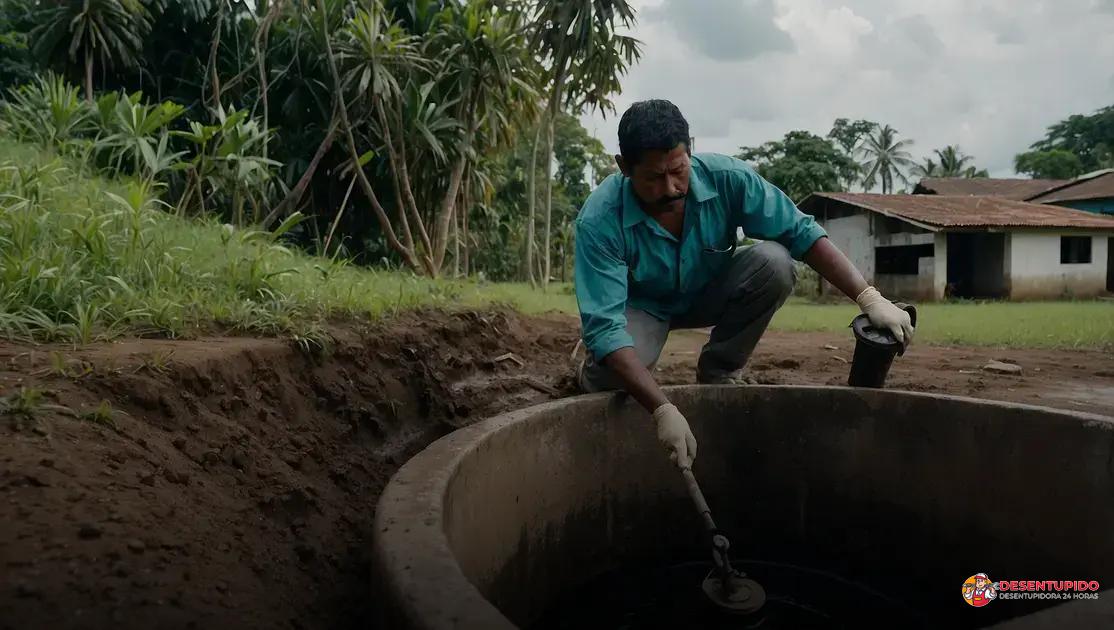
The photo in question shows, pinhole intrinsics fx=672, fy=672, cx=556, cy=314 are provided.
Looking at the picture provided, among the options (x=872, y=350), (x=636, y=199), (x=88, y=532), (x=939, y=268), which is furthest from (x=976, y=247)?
(x=88, y=532)

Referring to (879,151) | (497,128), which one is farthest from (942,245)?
(879,151)

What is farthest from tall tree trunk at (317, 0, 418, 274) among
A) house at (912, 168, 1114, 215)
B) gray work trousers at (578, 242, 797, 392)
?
house at (912, 168, 1114, 215)

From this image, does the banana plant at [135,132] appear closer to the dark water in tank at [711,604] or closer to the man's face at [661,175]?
the man's face at [661,175]

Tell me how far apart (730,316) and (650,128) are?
2.96ft

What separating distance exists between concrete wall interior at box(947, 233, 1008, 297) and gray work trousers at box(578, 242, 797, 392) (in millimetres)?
11920

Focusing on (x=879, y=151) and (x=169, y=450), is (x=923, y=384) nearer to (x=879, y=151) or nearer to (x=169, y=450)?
(x=169, y=450)

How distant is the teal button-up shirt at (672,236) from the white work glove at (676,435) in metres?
0.29

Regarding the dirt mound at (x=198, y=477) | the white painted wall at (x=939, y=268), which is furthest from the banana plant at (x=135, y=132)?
the white painted wall at (x=939, y=268)

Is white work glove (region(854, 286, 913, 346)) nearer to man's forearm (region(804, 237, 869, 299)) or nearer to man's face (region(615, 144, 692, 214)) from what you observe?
man's forearm (region(804, 237, 869, 299))

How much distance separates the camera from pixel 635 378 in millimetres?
1852

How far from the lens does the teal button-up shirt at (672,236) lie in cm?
205

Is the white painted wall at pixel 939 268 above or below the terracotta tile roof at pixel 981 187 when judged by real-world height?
below

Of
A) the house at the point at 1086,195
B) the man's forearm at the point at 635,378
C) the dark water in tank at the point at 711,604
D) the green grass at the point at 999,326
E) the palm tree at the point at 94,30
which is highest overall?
the palm tree at the point at 94,30

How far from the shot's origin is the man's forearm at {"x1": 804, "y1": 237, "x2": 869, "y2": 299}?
7.08ft
